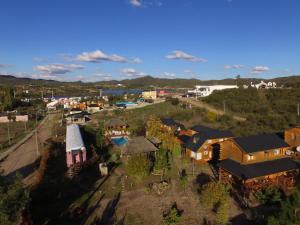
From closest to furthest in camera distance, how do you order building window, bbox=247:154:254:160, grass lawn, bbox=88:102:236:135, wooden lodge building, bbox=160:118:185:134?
1. building window, bbox=247:154:254:160
2. wooden lodge building, bbox=160:118:185:134
3. grass lawn, bbox=88:102:236:135

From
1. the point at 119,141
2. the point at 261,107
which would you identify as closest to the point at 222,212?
the point at 119,141

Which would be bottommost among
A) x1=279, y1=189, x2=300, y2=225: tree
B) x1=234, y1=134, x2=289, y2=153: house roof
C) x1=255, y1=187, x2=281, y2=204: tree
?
x1=255, y1=187, x2=281, y2=204: tree

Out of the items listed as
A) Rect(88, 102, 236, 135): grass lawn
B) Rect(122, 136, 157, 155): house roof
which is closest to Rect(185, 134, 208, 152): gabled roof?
Rect(122, 136, 157, 155): house roof

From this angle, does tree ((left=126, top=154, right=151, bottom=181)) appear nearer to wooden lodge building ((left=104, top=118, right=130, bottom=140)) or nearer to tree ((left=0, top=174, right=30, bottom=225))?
tree ((left=0, top=174, right=30, bottom=225))

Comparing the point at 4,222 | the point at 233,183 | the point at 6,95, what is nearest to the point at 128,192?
the point at 233,183

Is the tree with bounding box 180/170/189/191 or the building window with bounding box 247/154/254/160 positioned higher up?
the building window with bounding box 247/154/254/160

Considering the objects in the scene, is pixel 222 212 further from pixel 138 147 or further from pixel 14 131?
pixel 14 131

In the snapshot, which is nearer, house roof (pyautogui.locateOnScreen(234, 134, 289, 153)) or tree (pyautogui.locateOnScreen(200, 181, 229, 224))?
tree (pyautogui.locateOnScreen(200, 181, 229, 224))
